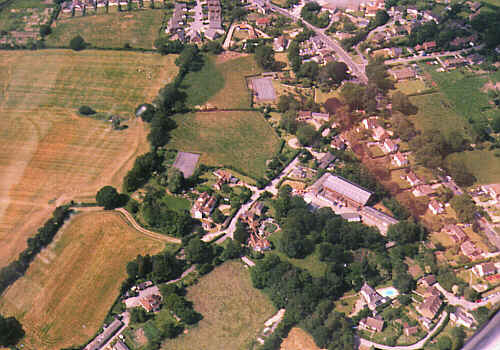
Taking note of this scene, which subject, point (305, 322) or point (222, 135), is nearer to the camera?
point (305, 322)

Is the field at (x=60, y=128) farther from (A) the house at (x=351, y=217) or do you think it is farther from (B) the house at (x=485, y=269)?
(B) the house at (x=485, y=269)

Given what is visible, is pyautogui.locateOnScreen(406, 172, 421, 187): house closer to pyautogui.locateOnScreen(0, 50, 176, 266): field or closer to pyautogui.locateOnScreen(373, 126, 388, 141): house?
pyautogui.locateOnScreen(373, 126, 388, 141): house

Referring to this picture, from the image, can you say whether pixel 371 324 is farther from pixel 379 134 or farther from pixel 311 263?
pixel 379 134

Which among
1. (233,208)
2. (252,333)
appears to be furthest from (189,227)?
(252,333)

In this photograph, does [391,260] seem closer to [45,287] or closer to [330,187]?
[330,187]

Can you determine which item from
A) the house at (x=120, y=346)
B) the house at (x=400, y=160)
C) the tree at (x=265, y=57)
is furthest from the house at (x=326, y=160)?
Result: the house at (x=120, y=346)

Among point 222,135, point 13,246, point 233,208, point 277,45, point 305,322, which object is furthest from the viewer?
point 277,45

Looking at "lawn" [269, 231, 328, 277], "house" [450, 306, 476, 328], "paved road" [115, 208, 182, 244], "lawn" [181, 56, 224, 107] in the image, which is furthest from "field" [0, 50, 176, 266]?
"house" [450, 306, 476, 328]
